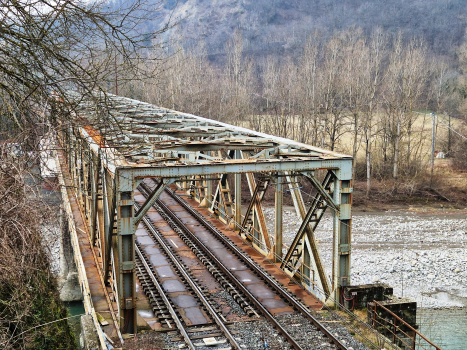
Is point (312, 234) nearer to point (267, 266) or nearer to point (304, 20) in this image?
point (267, 266)

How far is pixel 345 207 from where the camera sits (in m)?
12.1

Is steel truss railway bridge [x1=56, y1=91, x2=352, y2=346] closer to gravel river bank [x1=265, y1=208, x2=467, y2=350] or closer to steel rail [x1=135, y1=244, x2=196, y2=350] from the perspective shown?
steel rail [x1=135, y1=244, x2=196, y2=350]

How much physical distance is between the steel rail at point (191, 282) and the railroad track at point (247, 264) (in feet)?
2.48

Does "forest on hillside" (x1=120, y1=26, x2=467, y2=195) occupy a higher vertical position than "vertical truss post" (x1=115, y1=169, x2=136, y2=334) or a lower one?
higher

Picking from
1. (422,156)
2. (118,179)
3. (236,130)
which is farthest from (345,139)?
(118,179)

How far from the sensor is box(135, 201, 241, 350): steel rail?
10.9 meters

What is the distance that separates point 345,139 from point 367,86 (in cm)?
1198

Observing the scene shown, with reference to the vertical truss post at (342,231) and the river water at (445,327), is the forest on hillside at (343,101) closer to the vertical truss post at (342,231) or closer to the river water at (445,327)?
the river water at (445,327)

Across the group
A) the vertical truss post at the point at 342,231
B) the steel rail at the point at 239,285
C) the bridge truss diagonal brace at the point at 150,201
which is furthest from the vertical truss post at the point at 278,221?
the bridge truss diagonal brace at the point at 150,201

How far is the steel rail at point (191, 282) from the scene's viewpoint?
1095 centimetres

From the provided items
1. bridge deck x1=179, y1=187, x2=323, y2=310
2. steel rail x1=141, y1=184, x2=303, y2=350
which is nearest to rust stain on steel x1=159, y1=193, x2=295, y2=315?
steel rail x1=141, y1=184, x2=303, y2=350

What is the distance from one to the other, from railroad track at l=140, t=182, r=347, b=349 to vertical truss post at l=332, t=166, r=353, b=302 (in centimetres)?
101

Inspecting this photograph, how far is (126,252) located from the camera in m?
11.0

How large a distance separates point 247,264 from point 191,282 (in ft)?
6.52
